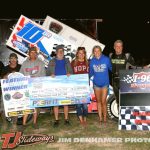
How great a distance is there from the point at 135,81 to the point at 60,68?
1.60 meters

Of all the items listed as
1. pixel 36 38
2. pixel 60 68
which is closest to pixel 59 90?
pixel 60 68

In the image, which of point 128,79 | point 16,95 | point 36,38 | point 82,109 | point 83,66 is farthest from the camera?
point 36,38

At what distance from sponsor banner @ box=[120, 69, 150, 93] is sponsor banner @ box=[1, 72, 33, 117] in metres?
2.02

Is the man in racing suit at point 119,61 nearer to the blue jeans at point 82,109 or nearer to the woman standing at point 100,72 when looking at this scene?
the woman standing at point 100,72

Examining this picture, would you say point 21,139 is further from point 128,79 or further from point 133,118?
point 128,79

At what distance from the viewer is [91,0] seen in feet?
97.0

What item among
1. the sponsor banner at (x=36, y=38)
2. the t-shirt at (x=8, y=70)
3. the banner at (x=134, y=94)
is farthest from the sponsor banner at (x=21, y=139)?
the sponsor banner at (x=36, y=38)

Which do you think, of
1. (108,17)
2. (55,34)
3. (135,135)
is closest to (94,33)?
(55,34)

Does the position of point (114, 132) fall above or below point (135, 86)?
below

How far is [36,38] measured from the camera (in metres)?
8.17

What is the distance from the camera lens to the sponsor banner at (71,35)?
8.24 m

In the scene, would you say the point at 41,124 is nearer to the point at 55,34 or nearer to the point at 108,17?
the point at 55,34

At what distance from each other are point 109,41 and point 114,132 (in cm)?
2035

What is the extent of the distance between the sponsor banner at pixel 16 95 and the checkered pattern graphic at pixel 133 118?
1990 mm
